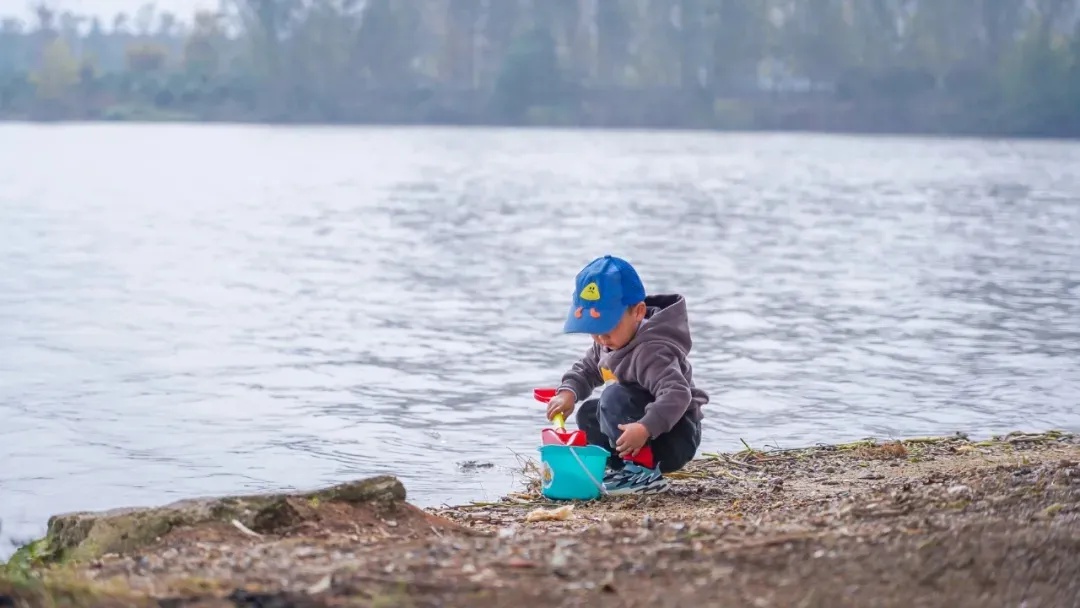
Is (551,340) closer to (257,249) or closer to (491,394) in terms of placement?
(491,394)

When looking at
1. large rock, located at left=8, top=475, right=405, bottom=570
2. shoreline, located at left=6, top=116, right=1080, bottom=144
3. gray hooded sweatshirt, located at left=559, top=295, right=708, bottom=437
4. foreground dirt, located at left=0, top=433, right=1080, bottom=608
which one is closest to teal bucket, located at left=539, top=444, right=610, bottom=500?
gray hooded sweatshirt, located at left=559, top=295, right=708, bottom=437

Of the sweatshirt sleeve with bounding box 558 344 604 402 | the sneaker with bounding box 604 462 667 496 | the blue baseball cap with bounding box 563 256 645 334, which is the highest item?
the blue baseball cap with bounding box 563 256 645 334

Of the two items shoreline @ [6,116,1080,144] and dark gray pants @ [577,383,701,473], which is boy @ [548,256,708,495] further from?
shoreline @ [6,116,1080,144]

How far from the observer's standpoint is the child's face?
4953 millimetres

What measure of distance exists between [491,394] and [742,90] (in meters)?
83.5

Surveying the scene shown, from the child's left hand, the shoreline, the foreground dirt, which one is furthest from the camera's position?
the shoreline

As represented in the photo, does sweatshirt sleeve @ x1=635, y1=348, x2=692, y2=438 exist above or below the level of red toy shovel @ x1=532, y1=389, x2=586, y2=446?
above

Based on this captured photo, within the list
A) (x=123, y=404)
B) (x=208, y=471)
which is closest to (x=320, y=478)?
(x=208, y=471)

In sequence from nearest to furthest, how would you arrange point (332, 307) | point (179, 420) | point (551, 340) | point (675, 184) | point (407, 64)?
point (179, 420)
point (551, 340)
point (332, 307)
point (675, 184)
point (407, 64)

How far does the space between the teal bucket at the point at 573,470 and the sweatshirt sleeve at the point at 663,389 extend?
0.76ft

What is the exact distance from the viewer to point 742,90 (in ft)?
293

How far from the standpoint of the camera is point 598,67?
97.4 metres

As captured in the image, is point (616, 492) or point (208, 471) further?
point (208, 471)

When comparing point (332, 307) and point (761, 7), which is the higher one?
point (761, 7)
